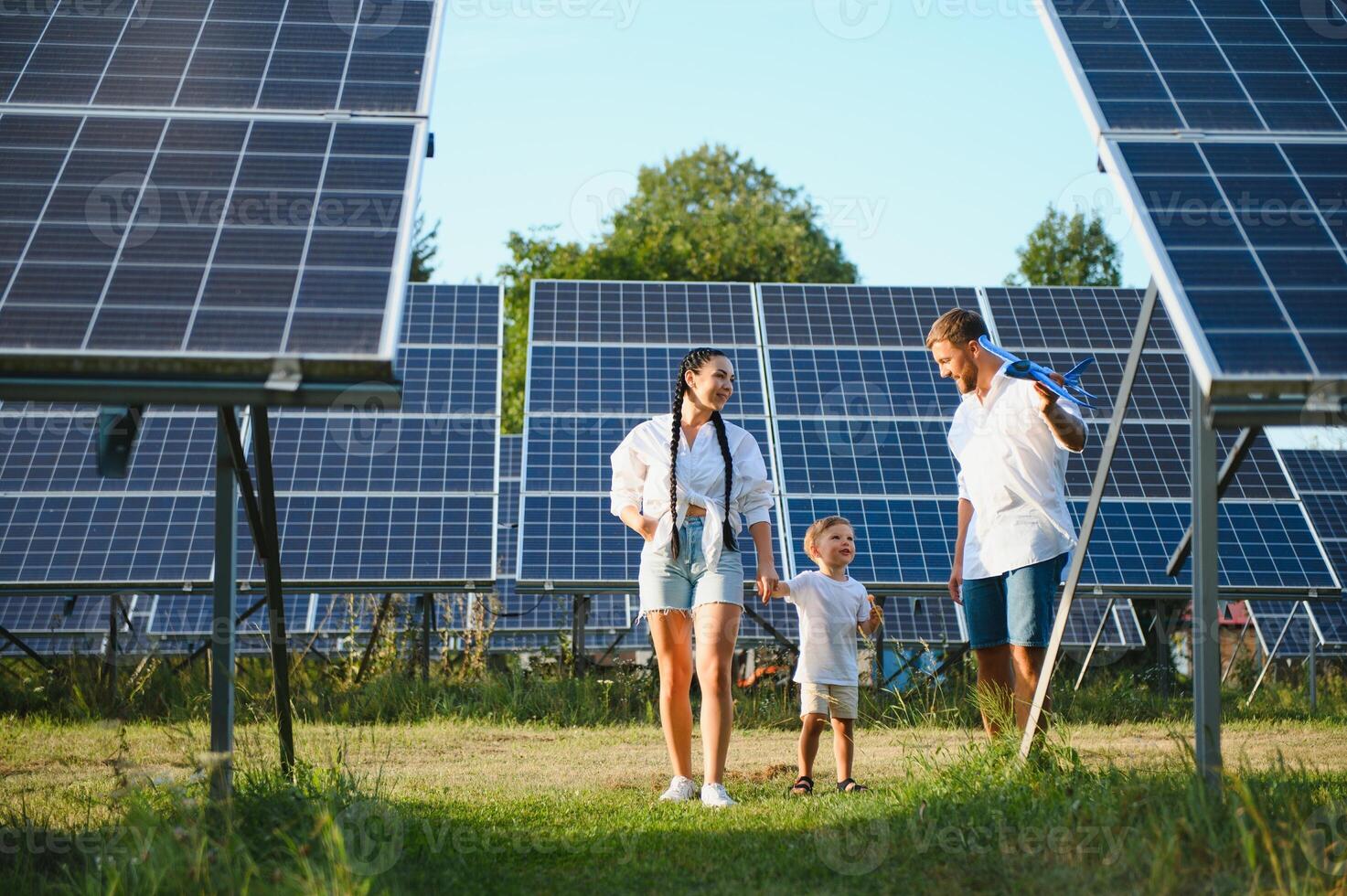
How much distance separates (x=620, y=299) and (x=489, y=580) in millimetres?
4126

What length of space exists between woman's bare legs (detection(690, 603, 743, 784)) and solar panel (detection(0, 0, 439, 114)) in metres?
2.57

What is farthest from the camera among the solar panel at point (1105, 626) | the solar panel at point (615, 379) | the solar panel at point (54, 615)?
the solar panel at point (54, 615)

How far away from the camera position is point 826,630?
6.66 m

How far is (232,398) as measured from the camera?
162 inches

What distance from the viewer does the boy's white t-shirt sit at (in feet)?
21.7

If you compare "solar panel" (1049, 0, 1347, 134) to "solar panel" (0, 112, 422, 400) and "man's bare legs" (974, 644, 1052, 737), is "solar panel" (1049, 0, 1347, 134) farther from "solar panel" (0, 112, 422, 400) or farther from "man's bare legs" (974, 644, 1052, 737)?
"solar panel" (0, 112, 422, 400)

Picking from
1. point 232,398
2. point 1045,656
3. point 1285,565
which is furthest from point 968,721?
point 232,398

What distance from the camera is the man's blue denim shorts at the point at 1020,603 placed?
18.1 feet

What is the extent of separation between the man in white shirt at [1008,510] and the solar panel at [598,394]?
4.35 meters

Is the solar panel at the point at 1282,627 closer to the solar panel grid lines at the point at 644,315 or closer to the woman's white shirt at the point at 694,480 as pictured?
the solar panel grid lines at the point at 644,315

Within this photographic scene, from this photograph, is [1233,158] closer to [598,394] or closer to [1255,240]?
[1255,240]

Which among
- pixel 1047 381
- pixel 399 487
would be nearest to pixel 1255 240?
pixel 1047 381

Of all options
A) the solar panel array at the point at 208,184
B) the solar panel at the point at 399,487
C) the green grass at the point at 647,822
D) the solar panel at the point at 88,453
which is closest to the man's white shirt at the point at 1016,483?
the green grass at the point at 647,822

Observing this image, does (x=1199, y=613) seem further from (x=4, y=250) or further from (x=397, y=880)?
(x=4, y=250)
